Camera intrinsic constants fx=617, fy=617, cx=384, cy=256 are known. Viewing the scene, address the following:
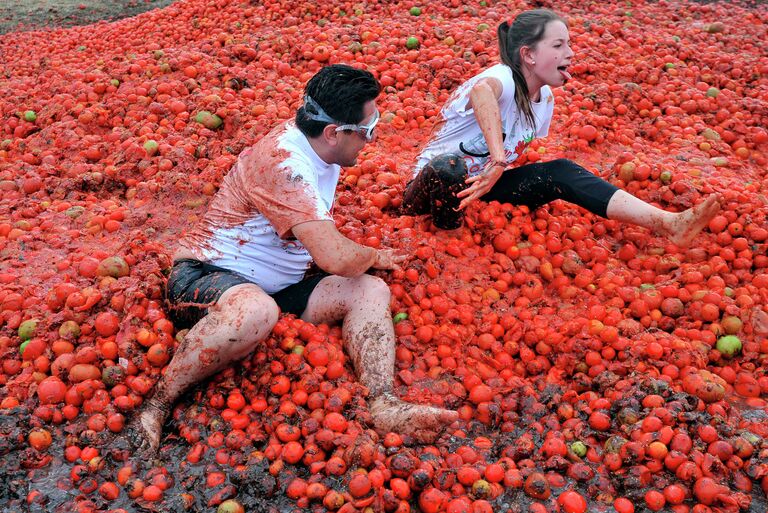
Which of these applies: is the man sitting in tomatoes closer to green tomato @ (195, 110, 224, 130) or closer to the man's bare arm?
the man's bare arm

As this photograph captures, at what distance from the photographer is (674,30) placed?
805 centimetres

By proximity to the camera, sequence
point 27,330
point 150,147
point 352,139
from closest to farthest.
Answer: point 352,139 → point 27,330 → point 150,147

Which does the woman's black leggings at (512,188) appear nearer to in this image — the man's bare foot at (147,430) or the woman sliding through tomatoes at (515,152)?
the woman sliding through tomatoes at (515,152)

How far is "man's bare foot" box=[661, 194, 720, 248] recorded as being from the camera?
12.6ft

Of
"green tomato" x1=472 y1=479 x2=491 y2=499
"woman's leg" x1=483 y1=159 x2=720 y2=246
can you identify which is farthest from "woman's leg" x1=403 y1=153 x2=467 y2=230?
"green tomato" x1=472 y1=479 x2=491 y2=499

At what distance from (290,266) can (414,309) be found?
0.84 metres

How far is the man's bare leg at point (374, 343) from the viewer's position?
307cm

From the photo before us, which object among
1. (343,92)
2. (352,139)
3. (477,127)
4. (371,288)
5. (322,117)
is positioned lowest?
(371,288)

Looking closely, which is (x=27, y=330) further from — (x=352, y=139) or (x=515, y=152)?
(x=515, y=152)

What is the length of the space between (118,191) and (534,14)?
12.2 ft

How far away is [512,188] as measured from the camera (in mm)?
4582

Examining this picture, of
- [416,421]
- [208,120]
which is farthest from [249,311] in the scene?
[208,120]

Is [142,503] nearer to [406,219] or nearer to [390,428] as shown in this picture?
[390,428]

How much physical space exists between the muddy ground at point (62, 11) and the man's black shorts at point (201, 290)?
30.7 feet
